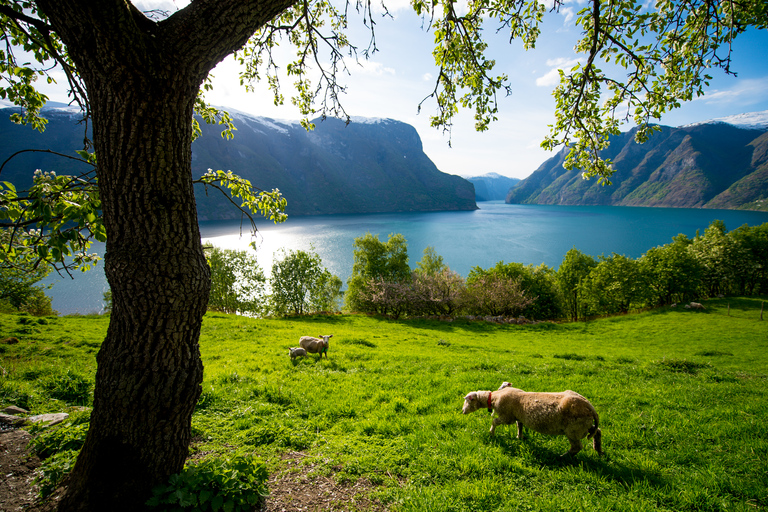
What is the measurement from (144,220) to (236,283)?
45387mm

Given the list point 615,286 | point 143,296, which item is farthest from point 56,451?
point 615,286

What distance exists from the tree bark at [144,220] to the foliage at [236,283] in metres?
40.8

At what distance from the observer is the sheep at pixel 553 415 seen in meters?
4.24

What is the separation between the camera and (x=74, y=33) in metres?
2.23

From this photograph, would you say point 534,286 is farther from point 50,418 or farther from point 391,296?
point 50,418

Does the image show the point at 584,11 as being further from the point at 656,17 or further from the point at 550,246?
the point at 550,246

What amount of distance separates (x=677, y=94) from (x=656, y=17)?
3.98ft

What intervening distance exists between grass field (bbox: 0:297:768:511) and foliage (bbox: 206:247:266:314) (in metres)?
30.3

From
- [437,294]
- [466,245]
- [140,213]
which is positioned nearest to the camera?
[140,213]

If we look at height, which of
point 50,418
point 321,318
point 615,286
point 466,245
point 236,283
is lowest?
point 236,283

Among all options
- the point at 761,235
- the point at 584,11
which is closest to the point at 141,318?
the point at 584,11

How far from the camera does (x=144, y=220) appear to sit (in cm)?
252

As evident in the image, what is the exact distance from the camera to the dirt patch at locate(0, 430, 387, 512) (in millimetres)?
2955

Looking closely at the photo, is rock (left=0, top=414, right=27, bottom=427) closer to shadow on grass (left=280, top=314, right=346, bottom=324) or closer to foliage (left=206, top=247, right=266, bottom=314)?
shadow on grass (left=280, top=314, right=346, bottom=324)
